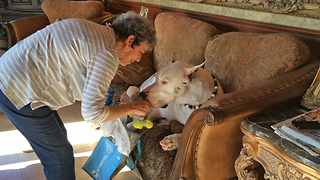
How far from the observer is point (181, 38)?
245 centimetres

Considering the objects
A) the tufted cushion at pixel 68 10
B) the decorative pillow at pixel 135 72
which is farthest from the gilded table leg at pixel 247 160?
the tufted cushion at pixel 68 10

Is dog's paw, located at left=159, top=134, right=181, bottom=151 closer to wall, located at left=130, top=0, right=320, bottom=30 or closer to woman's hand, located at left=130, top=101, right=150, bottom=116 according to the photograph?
woman's hand, located at left=130, top=101, right=150, bottom=116

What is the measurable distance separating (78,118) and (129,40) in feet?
6.67

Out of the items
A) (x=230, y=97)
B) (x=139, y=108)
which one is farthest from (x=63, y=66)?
(x=230, y=97)

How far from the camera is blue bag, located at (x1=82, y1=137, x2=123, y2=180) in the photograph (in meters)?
1.82

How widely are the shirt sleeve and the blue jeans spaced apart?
0.30 meters

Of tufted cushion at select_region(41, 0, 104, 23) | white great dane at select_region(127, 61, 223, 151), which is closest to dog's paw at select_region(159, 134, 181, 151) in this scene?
white great dane at select_region(127, 61, 223, 151)

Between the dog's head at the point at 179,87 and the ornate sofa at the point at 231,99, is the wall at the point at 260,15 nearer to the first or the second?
the ornate sofa at the point at 231,99

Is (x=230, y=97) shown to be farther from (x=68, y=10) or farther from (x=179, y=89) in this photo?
(x=68, y=10)

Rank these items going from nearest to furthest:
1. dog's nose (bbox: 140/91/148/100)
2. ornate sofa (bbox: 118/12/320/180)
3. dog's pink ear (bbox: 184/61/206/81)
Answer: ornate sofa (bbox: 118/12/320/180) < dog's pink ear (bbox: 184/61/206/81) < dog's nose (bbox: 140/91/148/100)

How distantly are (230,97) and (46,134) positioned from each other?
1.05 meters

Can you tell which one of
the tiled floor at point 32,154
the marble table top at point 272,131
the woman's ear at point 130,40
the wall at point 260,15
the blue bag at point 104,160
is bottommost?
the tiled floor at point 32,154

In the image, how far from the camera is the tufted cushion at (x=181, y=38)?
2.29 m

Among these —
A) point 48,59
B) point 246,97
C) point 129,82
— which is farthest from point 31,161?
point 246,97
